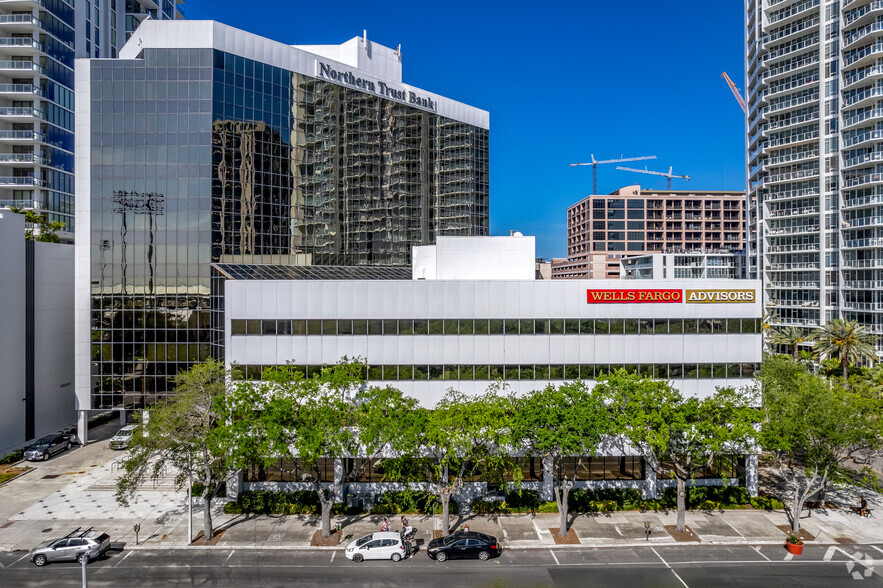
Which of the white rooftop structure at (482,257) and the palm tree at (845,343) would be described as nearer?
the white rooftop structure at (482,257)

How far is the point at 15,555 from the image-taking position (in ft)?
112

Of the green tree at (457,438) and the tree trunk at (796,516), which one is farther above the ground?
the green tree at (457,438)

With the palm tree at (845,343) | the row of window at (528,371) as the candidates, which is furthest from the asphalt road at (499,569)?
the palm tree at (845,343)

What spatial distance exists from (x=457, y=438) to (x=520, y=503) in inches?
431

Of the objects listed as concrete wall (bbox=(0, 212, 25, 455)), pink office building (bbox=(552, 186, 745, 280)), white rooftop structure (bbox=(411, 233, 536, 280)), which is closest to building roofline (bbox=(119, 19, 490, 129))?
concrete wall (bbox=(0, 212, 25, 455))

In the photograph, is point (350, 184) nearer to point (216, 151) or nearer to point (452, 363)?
point (216, 151)

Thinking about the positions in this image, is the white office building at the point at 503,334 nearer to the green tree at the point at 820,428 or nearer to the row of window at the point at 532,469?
the row of window at the point at 532,469

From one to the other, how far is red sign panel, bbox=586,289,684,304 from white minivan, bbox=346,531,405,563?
911 inches

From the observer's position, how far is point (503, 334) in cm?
4256

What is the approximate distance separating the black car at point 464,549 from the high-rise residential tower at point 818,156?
71.3 meters

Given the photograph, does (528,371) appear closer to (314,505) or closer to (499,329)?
(499,329)

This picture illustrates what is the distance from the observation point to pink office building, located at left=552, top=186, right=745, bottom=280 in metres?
172

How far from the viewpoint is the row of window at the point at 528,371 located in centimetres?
4216

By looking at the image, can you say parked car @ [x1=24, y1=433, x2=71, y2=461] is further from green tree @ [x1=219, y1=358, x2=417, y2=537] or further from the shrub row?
green tree @ [x1=219, y1=358, x2=417, y2=537]
